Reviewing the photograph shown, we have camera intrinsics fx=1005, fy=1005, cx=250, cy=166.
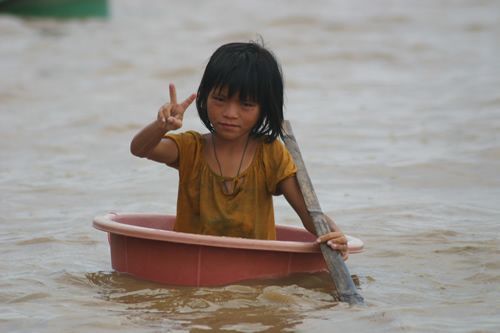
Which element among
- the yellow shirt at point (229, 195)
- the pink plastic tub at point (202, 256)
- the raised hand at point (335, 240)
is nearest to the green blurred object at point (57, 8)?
the yellow shirt at point (229, 195)

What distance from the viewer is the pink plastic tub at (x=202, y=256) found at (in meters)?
3.68

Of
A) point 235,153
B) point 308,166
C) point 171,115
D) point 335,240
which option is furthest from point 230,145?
point 308,166

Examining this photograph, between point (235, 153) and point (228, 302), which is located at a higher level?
point (235, 153)

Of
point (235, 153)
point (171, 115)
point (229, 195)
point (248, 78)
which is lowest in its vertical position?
point (229, 195)

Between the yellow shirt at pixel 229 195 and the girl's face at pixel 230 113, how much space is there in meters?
0.17

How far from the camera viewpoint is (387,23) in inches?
634

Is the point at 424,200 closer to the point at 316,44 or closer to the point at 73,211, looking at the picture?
the point at 73,211

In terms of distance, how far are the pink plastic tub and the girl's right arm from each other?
0.31 meters

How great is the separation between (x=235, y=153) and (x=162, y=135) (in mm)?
423

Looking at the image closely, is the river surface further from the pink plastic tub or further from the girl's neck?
the girl's neck

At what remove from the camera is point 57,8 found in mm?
16781

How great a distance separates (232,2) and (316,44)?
6.45 metres

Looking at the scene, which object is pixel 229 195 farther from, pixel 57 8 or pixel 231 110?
pixel 57 8

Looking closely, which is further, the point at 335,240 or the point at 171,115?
the point at 335,240
